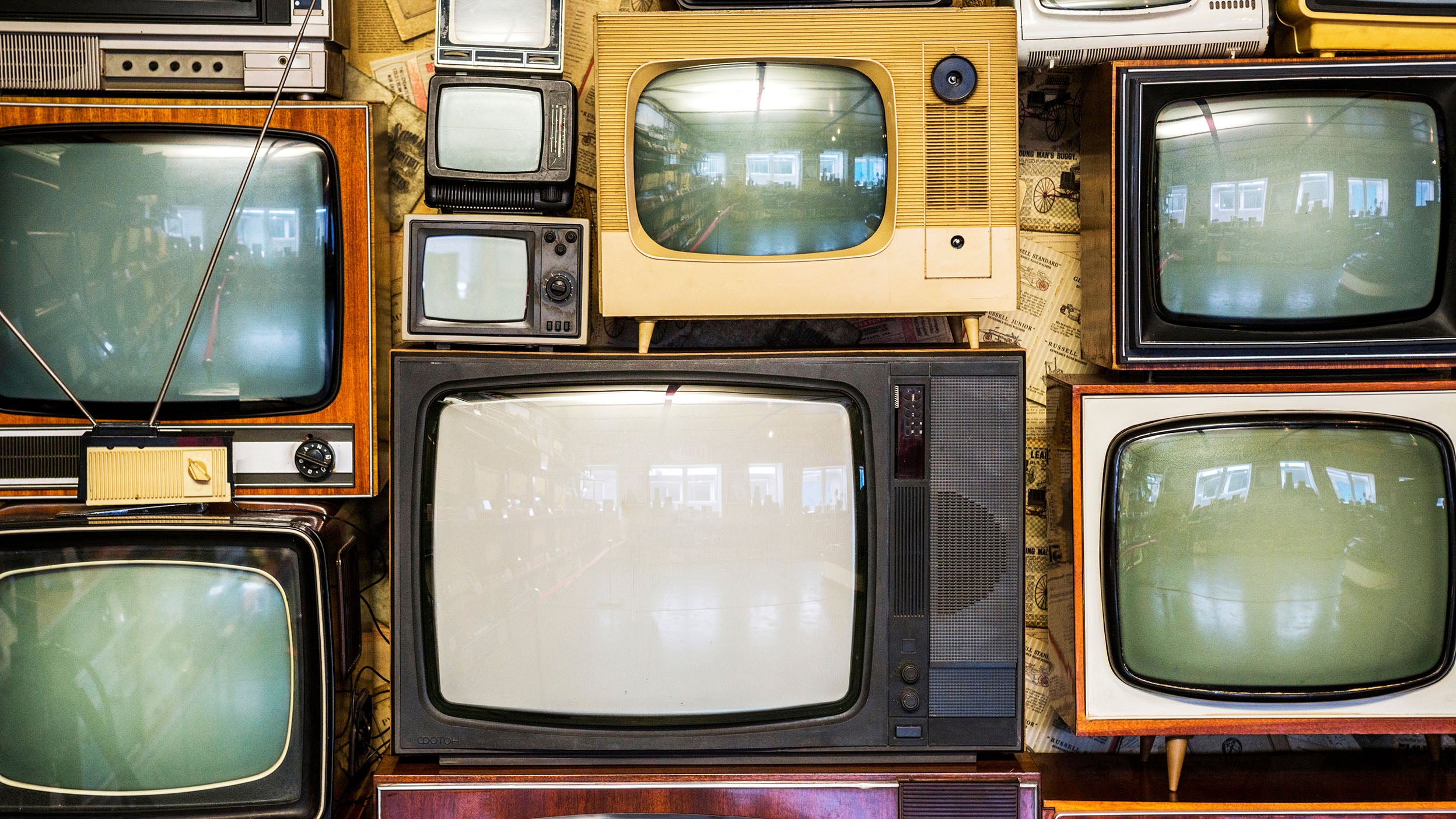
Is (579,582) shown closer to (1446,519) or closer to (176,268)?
(176,268)

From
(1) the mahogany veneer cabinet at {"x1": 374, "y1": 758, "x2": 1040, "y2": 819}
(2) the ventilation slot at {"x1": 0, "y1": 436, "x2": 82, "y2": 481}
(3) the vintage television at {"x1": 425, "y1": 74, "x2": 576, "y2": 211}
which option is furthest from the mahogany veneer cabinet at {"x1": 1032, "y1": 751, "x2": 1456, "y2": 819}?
(2) the ventilation slot at {"x1": 0, "y1": 436, "x2": 82, "y2": 481}

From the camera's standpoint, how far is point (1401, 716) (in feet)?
4.39

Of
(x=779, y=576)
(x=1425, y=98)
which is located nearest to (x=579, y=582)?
(x=779, y=576)

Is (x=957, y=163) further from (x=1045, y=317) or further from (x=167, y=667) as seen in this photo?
(x=167, y=667)

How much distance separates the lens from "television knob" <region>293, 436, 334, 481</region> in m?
1.33

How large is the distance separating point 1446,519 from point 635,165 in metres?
1.41

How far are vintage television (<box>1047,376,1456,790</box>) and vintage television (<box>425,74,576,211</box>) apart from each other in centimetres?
90

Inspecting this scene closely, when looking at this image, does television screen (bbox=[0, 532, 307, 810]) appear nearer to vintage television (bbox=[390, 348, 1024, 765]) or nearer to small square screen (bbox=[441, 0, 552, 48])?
vintage television (bbox=[390, 348, 1024, 765])

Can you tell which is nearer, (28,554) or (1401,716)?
(28,554)

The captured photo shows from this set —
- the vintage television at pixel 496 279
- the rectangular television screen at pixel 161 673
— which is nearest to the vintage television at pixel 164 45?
the vintage television at pixel 496 279

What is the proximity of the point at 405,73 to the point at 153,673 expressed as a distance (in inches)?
44.9

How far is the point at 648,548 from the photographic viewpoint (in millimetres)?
1231

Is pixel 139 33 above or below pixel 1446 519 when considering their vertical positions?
above

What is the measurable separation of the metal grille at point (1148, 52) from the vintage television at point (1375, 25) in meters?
0.07
